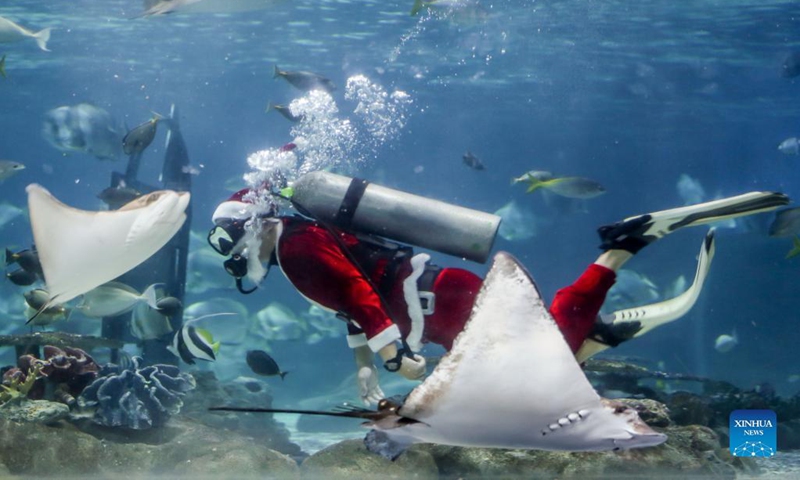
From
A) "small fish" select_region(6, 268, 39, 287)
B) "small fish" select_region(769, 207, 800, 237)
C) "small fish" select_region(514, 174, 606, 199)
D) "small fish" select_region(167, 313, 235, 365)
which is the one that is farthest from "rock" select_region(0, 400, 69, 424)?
"small fish" select_region(769, 207, 800, 237)

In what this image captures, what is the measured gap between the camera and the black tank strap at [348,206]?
415 cm

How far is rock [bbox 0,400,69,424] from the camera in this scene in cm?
540

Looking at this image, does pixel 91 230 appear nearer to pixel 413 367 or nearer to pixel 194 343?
pixel 413 367

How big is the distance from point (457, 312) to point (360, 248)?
0.86m

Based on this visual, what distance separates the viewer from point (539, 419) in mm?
2475

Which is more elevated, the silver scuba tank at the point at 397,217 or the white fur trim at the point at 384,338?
the silver scuba tank at the point at 397,217

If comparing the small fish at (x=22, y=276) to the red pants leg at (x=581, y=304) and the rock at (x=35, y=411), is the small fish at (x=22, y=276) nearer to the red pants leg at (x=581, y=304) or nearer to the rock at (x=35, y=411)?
the rock at (x=35, y=411)

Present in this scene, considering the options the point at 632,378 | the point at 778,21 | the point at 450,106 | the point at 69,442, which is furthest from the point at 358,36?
the point at 69,442

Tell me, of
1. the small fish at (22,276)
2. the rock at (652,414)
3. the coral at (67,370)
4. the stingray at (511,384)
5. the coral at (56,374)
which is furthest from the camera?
the small fish at (22,276)

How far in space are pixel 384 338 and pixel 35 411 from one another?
419 cm

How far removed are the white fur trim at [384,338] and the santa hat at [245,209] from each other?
1270mm

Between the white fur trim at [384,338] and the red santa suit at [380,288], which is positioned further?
the red santa suit at [380,288]

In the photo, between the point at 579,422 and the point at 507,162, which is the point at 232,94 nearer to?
the point at 507,162

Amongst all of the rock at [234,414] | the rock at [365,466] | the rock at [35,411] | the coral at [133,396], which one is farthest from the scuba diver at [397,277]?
the rock at [234,414]
